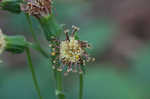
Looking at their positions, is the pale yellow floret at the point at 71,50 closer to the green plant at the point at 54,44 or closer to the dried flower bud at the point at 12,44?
the green plant at the point at 54,44

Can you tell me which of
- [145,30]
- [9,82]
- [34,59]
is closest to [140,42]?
[145,30]

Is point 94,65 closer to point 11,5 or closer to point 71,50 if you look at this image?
point 71,50

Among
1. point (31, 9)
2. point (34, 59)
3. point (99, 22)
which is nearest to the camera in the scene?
point (31, 9)

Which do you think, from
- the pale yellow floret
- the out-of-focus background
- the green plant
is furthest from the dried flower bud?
the out-of-focus background

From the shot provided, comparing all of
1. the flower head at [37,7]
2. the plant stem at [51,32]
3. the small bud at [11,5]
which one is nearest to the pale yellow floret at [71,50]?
the plant stem at [51,32]

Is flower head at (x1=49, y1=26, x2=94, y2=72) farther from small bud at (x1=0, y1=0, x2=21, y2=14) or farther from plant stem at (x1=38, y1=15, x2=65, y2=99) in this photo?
small bud at (x1=0, y1=0, x2=21, y2=14)

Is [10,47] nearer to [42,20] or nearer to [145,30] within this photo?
[42,20]

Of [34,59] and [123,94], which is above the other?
[34,59]

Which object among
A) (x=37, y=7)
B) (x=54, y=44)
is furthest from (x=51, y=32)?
(x=37, y=7)
